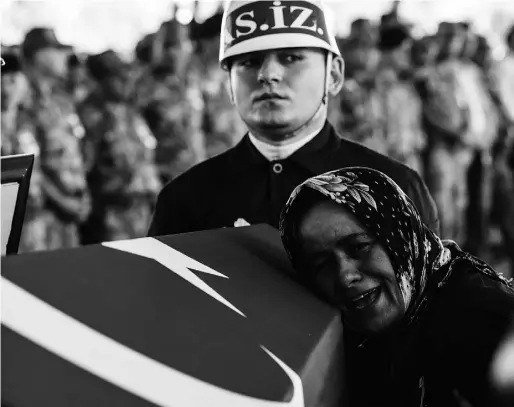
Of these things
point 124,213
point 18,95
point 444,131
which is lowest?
point 124,213

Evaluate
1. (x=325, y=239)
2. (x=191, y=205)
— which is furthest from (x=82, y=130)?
(x=325, y=239)

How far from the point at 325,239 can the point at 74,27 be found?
7.43 feet

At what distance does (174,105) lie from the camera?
2.73 metres

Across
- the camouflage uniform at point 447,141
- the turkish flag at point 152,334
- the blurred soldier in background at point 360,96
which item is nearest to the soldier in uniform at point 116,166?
the blurred soldier in background at point 360,96

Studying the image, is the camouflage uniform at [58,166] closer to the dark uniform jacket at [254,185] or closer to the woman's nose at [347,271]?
the dark uniform jacket at [254,185]

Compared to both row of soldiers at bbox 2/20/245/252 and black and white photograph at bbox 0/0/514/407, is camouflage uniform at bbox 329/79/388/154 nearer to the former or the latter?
black and white photograph at bbox 0/0/514/407

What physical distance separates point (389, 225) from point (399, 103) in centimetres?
228

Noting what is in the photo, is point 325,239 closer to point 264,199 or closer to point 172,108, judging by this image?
point 264,199

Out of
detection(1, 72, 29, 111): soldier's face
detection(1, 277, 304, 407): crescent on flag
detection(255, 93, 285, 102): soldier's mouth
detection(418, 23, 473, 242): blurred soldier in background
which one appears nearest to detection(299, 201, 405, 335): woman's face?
detection(1, 277, 304, 407): crescent on flag

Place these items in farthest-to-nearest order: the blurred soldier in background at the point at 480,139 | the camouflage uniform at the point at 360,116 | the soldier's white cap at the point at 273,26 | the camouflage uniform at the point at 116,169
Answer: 1. the blurred soldier in background at the point at 480,139
2. the camouflage uniform at the point at 360,116
3. the camouflage uniform at the point at 116,169
4. the soldier's white cap at the point at 273,26

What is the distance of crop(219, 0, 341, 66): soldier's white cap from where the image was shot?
1.17 meters

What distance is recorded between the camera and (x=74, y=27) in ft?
9.12

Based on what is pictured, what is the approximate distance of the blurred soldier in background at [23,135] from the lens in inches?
92.2

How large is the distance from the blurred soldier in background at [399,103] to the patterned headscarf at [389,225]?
208cm
